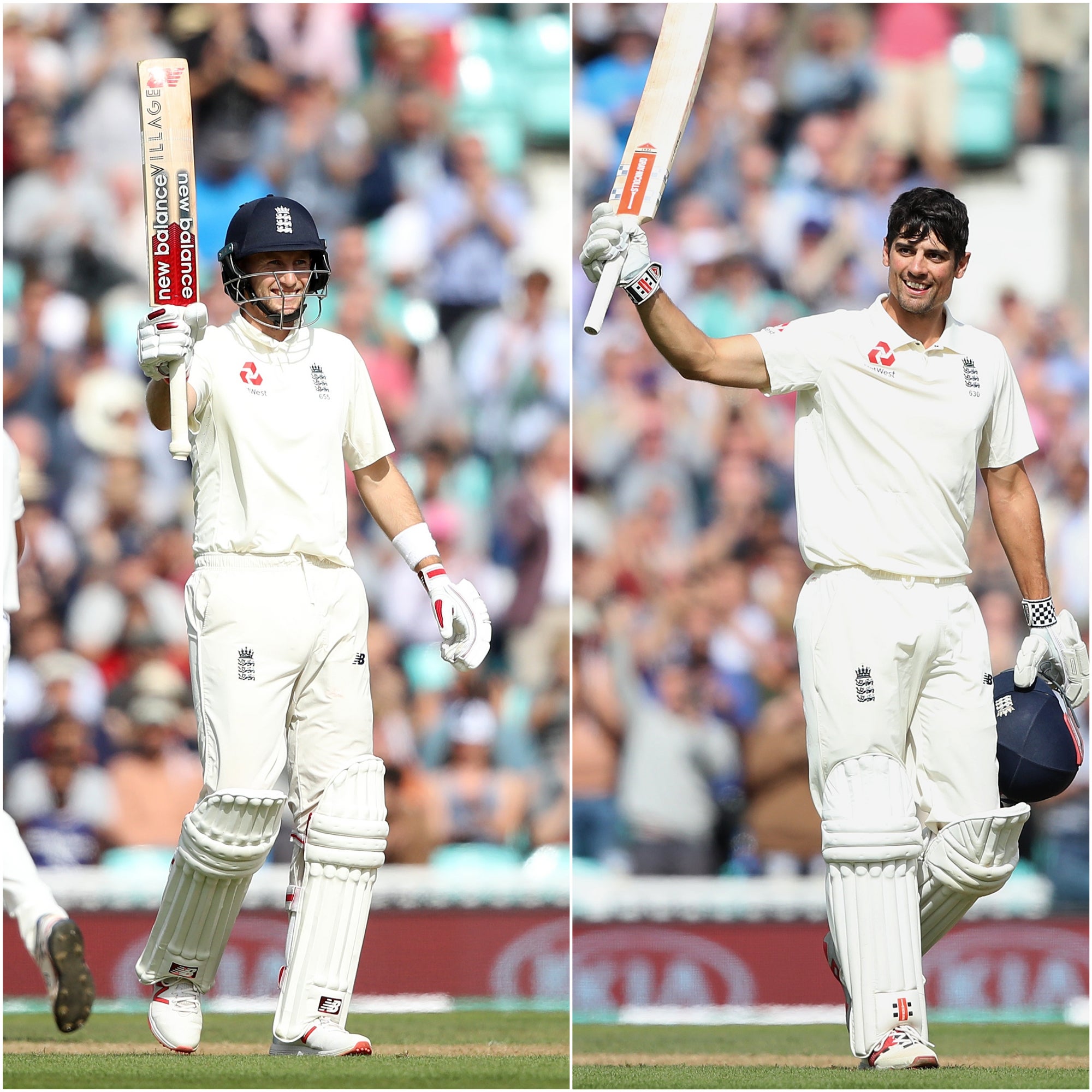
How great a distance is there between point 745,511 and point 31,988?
4267mm

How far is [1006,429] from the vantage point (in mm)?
5445

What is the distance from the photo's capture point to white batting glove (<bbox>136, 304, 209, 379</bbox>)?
16.3 ft

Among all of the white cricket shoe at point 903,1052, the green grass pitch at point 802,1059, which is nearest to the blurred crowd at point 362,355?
the green grass pitch at point 802,1059

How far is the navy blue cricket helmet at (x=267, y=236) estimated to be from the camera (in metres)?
5.26

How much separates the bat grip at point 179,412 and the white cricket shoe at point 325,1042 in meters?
1.53

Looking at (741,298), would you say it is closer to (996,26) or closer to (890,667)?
(996,26)

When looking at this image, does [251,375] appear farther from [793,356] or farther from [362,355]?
[362,355]

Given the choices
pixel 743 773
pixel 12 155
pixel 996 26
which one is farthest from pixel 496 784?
pixel 996 26

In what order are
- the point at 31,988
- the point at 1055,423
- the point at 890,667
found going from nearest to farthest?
1. the point at 890,667
2. the point at 31,988
3. the point at 1055,423

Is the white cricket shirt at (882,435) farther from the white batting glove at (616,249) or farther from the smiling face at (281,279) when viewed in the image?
the smiling face at (281,279)

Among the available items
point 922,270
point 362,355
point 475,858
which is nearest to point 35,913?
point 922,270

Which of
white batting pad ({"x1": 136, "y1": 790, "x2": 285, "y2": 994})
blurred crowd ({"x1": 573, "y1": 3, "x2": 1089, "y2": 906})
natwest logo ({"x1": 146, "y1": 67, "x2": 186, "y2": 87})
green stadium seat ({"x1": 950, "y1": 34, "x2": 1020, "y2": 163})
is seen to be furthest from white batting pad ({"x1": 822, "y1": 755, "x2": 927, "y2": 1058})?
green stadium seat ({"x1": 950, "y1": 34, "x2": 1020, "y2": 163})

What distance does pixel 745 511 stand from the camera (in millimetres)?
10078

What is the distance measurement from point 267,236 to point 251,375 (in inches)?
14.9
